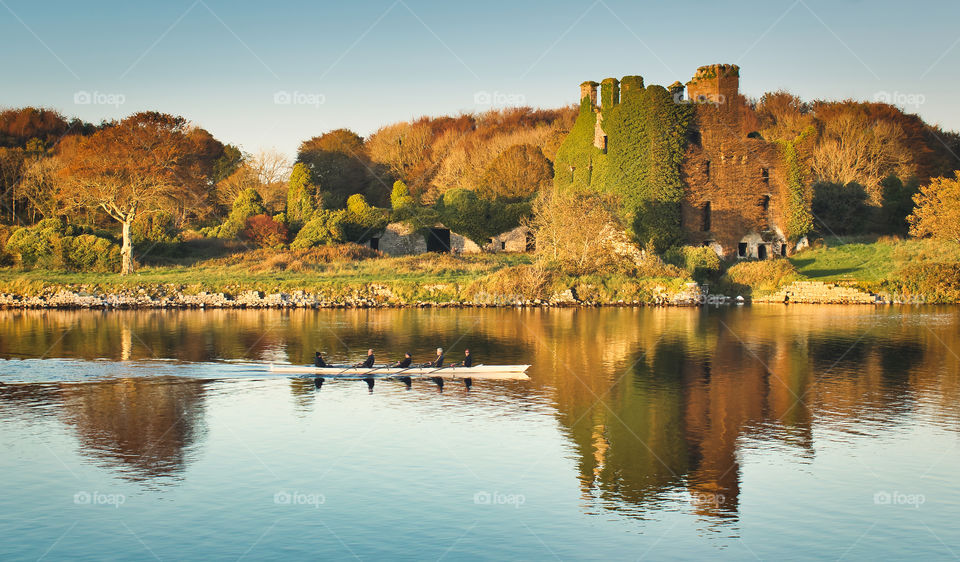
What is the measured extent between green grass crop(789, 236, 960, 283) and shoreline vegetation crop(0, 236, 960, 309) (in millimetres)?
125

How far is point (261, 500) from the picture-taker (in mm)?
15984

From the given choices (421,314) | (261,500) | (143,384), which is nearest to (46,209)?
(421,314)

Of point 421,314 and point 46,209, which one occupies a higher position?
point 46,209

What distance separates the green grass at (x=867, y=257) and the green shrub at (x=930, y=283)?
73 cm

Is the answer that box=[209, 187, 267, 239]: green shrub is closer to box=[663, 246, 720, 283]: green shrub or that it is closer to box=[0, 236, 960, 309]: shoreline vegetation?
box=[0, 236, 960, 309]: shoreline vegetation

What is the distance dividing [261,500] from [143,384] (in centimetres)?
1237

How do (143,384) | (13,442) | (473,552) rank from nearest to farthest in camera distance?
(473,552) → (13,442) → (143,384)

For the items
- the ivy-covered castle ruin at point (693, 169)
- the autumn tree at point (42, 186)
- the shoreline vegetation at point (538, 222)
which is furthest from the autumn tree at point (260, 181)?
the ivy-covered castle ruin at point (693, 169)

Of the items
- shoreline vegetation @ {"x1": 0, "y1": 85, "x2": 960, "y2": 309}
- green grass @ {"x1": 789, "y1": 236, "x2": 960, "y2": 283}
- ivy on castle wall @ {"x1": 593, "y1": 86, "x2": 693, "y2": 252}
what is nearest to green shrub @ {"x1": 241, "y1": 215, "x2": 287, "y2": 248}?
shoreline vegetation @ {"x1": 0, "y1": 85, "x2": 960, "y2": 309}

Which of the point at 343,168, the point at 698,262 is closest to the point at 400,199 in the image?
the point at 343,168

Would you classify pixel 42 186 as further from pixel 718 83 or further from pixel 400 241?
pixel 718 83

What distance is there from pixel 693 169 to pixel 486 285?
2136 cm

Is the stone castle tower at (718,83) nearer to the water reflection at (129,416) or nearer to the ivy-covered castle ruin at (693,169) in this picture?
the ivy-covered castle ruin at (693,169)

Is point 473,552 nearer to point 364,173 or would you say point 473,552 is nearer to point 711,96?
point 711,96
